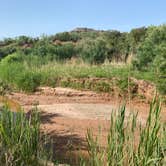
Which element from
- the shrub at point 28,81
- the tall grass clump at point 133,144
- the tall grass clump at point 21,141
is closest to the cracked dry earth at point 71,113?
the shrub at point 28,81

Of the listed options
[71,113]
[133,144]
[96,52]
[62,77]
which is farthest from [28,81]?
[133,144]

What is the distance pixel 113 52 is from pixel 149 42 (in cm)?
842

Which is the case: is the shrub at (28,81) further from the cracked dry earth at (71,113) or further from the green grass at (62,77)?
the cracked dry earth at (71,113)

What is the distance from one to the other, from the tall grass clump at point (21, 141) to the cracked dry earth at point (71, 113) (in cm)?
150

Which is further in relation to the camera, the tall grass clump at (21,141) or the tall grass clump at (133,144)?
the tall grass clump at (21,141)

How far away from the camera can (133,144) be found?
2979mm

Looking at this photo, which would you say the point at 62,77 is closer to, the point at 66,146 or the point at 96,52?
Answer: the point at 66,146

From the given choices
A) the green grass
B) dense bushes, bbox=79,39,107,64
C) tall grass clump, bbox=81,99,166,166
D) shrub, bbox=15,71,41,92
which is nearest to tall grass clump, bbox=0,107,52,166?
tall grass clump, bbox=81,99,166,166

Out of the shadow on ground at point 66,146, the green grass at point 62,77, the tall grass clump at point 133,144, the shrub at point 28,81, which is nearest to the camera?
the tall grass clump at point 133,144

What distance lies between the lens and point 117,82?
12.8 m

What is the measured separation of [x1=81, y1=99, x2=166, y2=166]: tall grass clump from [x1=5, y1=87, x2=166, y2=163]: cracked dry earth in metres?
2.24

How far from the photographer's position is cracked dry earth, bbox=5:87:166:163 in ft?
22.2

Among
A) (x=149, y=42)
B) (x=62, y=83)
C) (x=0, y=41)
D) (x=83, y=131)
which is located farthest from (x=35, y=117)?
(x=0, y=41)

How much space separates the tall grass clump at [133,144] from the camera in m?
2.81
